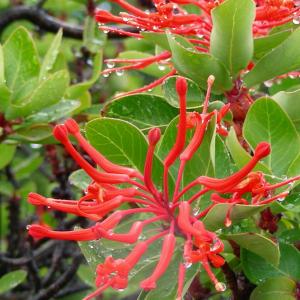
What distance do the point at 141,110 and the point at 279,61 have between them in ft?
0.99

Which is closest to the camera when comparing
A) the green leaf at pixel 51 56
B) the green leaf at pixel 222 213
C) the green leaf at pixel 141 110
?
the green leaf at pixel 222 213

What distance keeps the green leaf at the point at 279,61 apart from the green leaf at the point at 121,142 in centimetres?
31

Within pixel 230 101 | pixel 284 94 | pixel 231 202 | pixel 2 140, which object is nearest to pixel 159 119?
pixel 230 101

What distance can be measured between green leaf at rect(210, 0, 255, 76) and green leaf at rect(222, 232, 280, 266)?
15.2 inches

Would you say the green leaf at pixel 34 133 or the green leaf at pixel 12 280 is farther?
the green leaf at pixel 12 280

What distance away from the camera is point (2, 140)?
2264mm

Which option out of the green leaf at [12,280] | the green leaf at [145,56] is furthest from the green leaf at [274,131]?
the green leaf at [12,280]

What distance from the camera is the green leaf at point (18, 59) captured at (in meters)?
2.18

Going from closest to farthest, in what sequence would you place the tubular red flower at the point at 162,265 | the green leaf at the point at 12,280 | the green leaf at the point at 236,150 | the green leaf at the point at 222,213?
1. the tubular red flower at the point at 162,265
2. the green leaf at the point at 222,213
3. the green leaf at the point at 236,150
4. the green leaf at the point at 12,280

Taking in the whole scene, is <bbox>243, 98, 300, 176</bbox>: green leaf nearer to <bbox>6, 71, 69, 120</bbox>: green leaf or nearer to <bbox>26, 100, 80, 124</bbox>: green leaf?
<bbox>6, 71, 69, 120</bbox>: green leaf

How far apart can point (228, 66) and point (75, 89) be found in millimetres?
786

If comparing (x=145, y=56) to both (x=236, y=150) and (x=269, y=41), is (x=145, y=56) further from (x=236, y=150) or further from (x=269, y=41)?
(x=236, y=150)

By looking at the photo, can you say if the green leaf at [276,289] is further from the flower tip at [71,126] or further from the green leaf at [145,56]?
the green leaf at [145,56]

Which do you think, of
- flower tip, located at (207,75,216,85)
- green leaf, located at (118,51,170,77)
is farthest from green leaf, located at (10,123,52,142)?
flower tip, located at (207,75,216,85)
